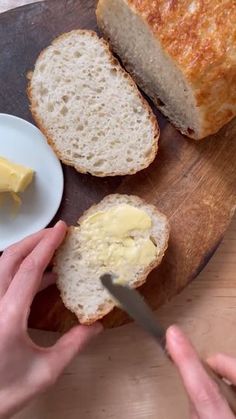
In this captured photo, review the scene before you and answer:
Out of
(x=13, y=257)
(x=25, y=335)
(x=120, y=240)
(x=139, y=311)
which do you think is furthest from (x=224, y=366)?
(x=13, y=257)

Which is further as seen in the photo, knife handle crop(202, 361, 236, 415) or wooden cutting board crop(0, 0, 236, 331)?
wooden cutting board crop(0, 0, 236, 331)

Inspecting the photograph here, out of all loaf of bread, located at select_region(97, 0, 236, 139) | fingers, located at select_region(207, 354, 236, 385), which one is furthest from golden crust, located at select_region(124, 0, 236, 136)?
fingers, located at select_region(207, 354, 236, 385)

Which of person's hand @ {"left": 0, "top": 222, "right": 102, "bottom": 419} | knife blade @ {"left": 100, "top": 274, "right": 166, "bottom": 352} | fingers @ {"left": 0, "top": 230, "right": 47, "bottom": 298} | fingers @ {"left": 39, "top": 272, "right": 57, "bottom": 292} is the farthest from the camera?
fingers @ {"left": 39, "top": 272, "right": 57, "bottom": 292}

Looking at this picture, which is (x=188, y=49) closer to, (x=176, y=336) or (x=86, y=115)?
(x=86, y=115)

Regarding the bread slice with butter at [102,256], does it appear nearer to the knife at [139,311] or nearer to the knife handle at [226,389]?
the knife at [139,311]

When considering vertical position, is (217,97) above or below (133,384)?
above

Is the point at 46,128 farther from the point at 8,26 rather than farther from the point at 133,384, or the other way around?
the point at 133,384

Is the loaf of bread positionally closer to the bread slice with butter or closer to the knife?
the bread slice with butter

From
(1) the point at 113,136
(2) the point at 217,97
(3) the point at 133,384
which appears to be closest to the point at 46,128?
(1) the point at 113,136
